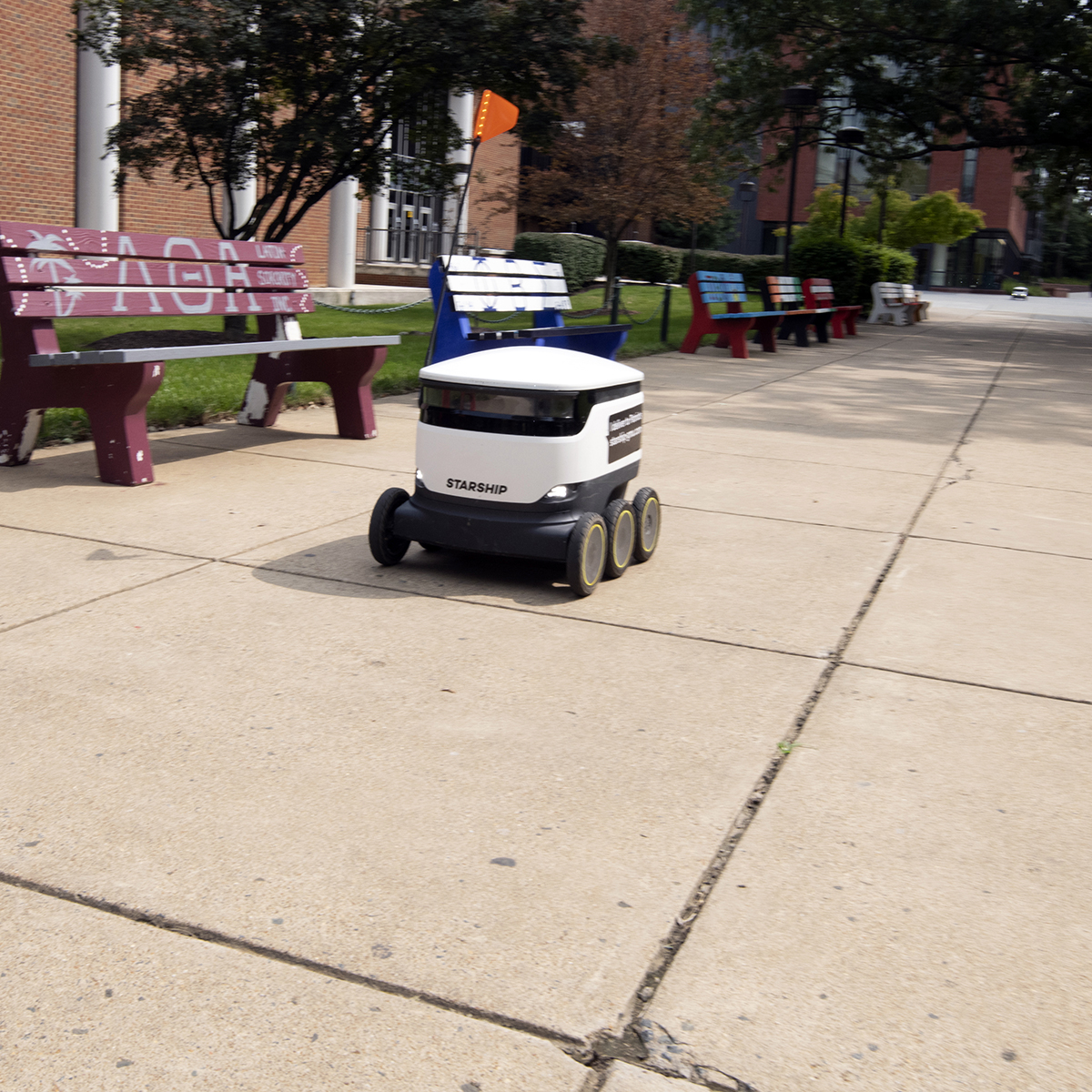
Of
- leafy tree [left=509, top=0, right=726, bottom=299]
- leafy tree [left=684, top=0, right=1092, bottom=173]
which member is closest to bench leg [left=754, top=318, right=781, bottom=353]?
leafy tree [left=684, top=0, right=1092, bottom=173]

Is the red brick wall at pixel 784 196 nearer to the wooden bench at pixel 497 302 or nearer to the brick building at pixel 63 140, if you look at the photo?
the brick building at pixel 63 140

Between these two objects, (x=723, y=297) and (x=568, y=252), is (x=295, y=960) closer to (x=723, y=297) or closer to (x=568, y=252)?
(x=723, y=297)

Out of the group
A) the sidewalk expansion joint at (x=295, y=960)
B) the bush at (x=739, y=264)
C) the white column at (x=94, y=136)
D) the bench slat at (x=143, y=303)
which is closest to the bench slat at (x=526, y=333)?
the bench slat at (x=143, y=303)

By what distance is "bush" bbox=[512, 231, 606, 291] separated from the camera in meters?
32.9

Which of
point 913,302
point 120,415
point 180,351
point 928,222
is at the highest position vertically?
point 928,222

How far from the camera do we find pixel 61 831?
2.57m

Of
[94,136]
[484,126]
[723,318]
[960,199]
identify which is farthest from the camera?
[960,199]

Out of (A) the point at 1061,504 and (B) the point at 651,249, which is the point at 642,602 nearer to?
(A) the point at 1061,504

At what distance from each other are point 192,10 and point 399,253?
68.6 feet

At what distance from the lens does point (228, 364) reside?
34.8 ft

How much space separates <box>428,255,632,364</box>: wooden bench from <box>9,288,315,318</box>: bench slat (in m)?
1.31

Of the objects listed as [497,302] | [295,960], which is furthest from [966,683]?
[497,302]

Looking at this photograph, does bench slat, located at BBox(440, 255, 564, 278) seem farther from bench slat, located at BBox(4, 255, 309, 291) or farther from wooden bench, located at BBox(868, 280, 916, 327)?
wooden bench, located at BBox(868, 280, 916, 327)

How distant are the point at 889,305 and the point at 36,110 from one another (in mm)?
16763
